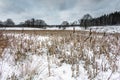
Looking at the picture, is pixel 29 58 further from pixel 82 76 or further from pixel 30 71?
pixel 82 76

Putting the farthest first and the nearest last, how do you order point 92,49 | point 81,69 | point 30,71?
point 92,49 → point 81,69 → point 30,71

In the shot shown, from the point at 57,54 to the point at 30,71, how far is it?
1.67 metres

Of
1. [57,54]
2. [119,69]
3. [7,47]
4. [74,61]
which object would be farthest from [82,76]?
[7,47]

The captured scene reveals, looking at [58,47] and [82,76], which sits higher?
[58,47]

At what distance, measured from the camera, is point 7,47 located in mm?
6113

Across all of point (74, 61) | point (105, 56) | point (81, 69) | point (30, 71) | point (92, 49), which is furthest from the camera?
point (92, 49)

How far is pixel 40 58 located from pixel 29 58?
334 millimetres

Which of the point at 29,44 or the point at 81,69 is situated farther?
the point at 29,44

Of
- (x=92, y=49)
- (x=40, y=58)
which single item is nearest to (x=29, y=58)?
(x=40, y=58)

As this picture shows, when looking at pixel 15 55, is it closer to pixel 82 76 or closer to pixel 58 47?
pixel 58 47

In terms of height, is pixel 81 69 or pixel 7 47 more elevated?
pixel 7 47

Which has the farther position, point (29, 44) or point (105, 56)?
point (29, 44)

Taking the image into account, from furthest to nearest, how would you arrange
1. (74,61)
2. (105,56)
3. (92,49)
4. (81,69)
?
(92,49) < (105,56) < (74,61) < (81,69)

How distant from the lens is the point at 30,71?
14.5 feet
